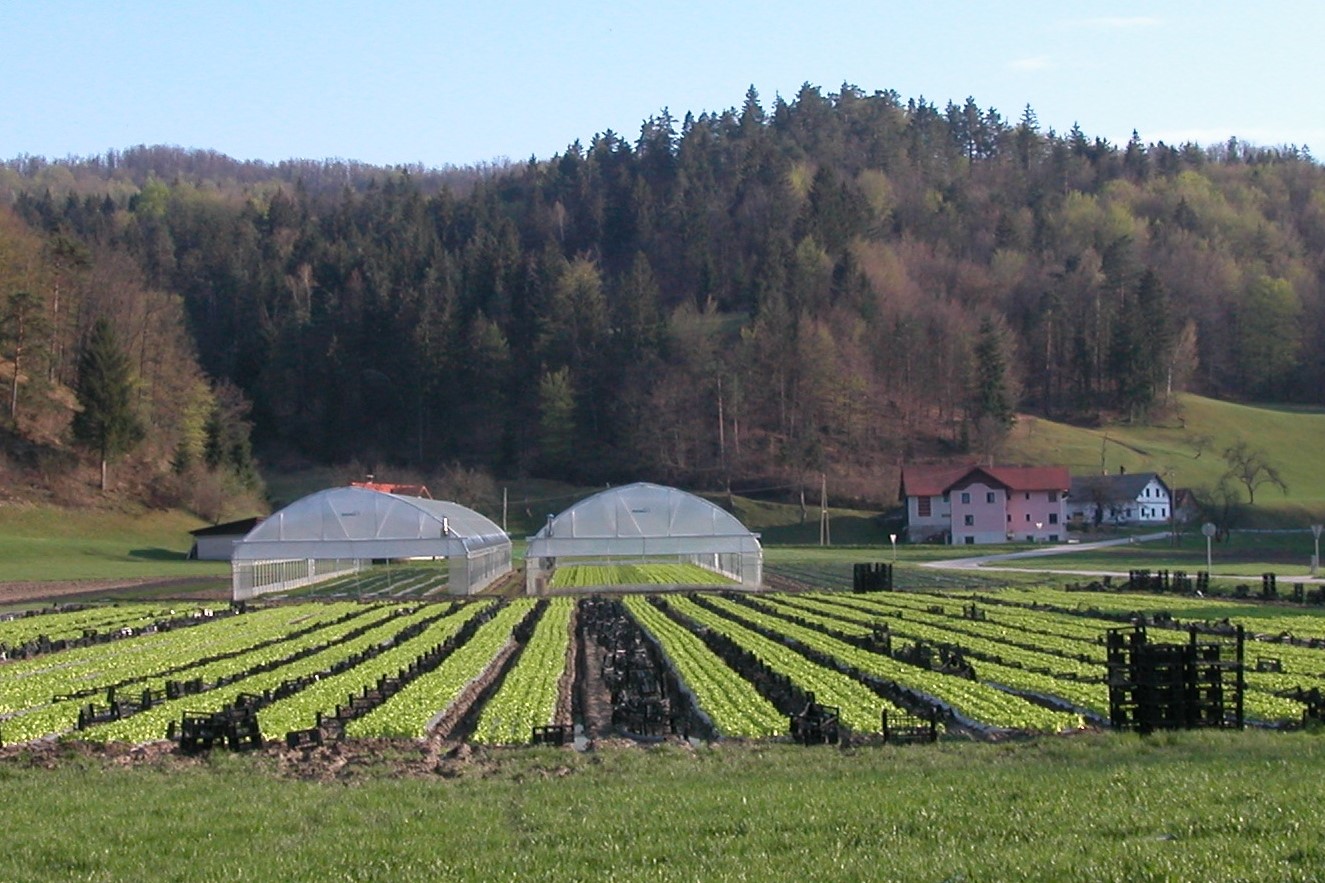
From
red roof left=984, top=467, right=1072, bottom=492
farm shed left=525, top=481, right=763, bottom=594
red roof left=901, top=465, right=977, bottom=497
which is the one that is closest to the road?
red roof left=984, top=467, right=1072, bottom=492

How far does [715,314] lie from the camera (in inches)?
5915

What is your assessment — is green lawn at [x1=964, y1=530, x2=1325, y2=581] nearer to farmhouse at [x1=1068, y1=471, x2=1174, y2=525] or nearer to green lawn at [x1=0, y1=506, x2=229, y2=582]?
farmhouse at [x1=1068, y1=471, x2=1174, y2=525]

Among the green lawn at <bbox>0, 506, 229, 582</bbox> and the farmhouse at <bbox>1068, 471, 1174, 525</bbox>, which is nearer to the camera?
the green lawn at <bbox>0, 506, 229, 582</bbox>

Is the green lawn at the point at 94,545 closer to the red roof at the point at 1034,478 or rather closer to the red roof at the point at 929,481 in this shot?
the red roof at the point at 929,481

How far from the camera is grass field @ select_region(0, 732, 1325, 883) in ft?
32.8

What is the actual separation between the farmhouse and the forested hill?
11.7m

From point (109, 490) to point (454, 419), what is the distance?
4471cm

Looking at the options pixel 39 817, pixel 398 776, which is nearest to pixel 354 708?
pixel 398 776

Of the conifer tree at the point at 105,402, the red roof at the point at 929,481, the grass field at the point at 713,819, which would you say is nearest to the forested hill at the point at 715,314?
the red roof at the point at 929,481

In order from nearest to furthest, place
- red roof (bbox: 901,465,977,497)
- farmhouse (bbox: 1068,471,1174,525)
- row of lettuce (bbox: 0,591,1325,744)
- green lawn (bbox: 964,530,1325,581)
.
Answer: row of lettuce (bbox: 0,591,1325,744), green lawn (bbox: 964,530,1325,581), red roof (bbox: 901,465,977,497), farmhouse (bbox: 1068,471,1174,525)

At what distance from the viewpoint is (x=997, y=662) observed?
29531mm

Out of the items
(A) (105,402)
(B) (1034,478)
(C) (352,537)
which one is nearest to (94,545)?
(A) (105,402)

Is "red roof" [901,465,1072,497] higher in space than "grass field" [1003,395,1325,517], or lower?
lower

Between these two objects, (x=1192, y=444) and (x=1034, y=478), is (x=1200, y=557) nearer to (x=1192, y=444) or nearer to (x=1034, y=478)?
(x=1034, y=478)
